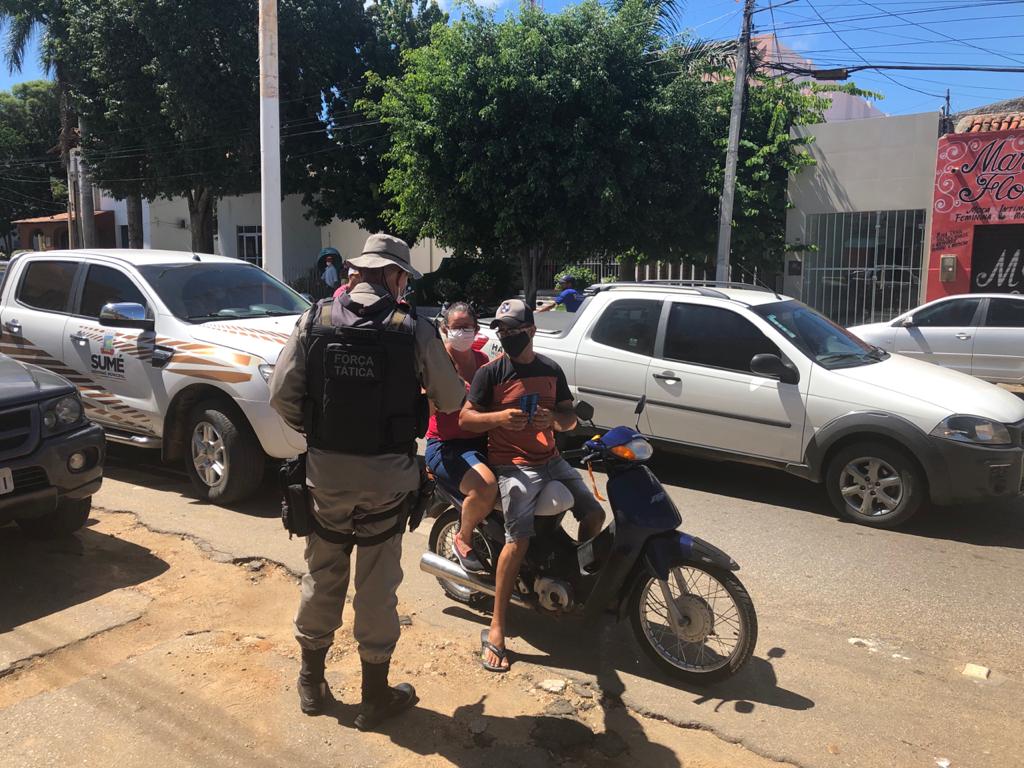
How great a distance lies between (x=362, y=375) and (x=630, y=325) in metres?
4.43

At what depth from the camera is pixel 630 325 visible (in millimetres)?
7129

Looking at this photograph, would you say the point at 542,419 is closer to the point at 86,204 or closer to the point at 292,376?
the point at 292,376

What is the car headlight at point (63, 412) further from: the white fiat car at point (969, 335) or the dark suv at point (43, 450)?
the white fiat car at point (969, 335)

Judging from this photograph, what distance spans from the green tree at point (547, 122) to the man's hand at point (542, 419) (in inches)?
453

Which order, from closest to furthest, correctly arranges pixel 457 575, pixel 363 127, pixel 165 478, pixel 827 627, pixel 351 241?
pixel 457 575 → pixel 827 627 → pixel 165 478 → pixel 363 127 → pixel 351 241

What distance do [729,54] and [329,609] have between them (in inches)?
623

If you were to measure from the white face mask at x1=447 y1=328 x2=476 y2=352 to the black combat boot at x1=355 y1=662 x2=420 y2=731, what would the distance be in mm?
1900

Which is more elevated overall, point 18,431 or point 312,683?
point 18,431

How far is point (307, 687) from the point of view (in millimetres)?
3312

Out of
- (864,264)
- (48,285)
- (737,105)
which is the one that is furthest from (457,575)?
(864,264)

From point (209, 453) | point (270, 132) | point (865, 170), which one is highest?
point (865, 170)

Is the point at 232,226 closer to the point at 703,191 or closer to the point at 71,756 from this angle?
the point at 703,191

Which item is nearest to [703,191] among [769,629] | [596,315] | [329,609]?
[596,315]

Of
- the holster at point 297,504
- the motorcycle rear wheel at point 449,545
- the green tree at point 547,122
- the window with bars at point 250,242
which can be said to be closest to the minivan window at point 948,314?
the green tree at point 547,122
